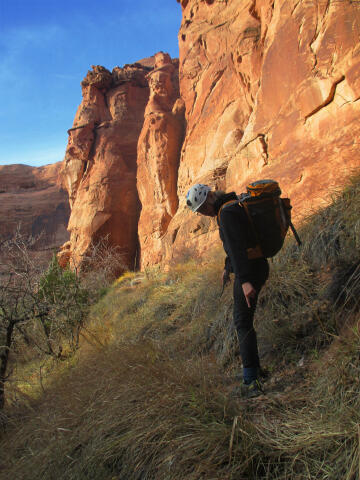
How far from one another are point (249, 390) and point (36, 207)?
31.6 m

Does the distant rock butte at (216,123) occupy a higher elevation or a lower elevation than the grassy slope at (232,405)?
higher

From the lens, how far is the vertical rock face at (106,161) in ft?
65.3

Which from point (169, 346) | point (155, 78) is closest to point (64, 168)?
point (155, 78)

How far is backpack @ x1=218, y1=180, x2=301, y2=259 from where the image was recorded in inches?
93.7

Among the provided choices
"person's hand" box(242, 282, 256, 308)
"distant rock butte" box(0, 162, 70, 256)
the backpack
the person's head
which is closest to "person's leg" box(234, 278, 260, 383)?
"person's hand" box(242, 282, 256, 308)

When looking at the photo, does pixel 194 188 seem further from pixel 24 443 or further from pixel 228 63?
pixel 228 63

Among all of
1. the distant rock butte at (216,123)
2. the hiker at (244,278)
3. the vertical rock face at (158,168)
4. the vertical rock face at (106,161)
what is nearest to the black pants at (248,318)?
the hiker at (244,278)

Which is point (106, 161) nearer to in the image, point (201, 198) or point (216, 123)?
point (216, 123)

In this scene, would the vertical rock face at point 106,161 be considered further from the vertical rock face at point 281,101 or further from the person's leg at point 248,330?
the person's leg at point 248,330

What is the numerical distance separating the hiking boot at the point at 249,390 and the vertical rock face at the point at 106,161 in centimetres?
1660

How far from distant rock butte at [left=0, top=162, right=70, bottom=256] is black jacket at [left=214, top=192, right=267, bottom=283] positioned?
24.7 metres

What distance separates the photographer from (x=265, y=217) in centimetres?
Answer: 238

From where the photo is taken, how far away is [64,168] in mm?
22484

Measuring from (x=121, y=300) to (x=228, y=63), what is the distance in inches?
402
